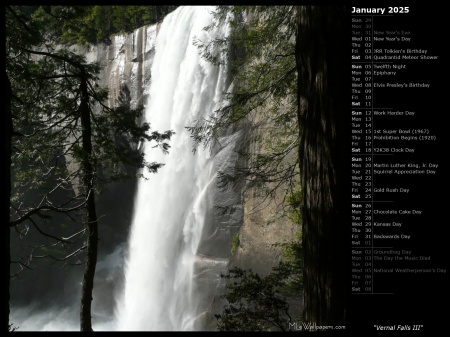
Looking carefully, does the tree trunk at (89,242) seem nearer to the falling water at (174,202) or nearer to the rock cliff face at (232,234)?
Answer: the rock cliff face at (232,234)

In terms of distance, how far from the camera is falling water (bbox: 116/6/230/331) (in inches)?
571

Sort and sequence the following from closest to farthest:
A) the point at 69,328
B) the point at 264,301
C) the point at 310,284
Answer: the point at 310,284, the point at 264,301, the point at 69,328

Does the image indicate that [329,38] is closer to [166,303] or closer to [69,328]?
[166,303]

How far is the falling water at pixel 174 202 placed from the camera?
14.5 m

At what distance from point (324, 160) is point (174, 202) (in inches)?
573

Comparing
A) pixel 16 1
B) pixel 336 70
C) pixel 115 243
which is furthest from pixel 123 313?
pixel 336 70

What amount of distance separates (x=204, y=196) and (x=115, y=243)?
11.8 m

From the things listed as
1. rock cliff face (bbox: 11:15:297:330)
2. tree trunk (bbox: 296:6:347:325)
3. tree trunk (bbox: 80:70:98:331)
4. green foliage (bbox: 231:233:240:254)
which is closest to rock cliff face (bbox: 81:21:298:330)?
rock cliff face (bbox: 11:15:297:330)

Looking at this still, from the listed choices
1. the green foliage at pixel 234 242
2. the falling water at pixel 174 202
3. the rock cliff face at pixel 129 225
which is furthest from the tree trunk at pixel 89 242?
the falling water at pixel 174 202

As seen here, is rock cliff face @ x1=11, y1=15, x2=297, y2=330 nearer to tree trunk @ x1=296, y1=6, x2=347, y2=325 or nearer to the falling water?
the falling water

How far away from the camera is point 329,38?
83.0 inches

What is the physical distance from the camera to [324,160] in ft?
7.07

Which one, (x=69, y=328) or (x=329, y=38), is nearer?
(x=329, y=38)

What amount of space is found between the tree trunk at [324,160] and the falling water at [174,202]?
11725 millimetres
